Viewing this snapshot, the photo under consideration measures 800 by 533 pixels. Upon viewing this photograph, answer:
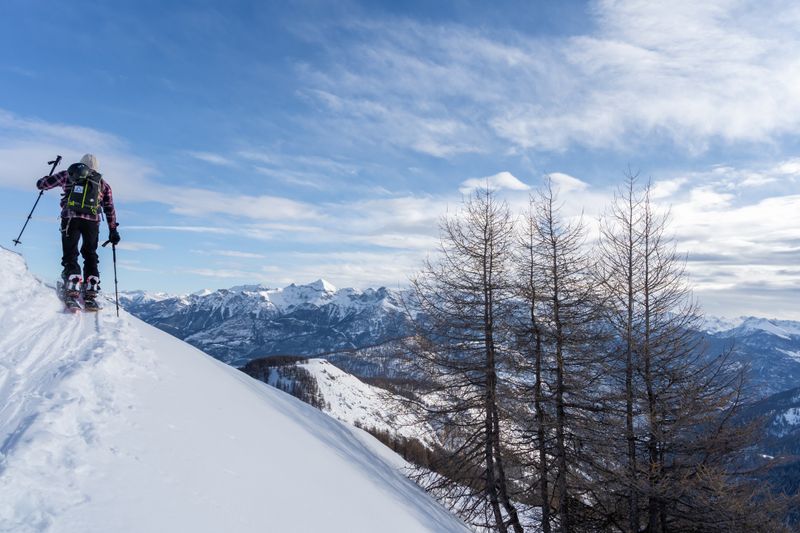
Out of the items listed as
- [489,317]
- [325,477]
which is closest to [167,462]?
[325,477]

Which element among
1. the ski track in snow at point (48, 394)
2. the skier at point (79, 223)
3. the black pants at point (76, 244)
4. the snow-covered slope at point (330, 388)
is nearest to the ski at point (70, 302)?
the skier at point (79, 223)

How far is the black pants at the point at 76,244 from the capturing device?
868 centimetres

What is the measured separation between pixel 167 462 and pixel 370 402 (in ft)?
534

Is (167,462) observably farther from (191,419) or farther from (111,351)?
(111,351)

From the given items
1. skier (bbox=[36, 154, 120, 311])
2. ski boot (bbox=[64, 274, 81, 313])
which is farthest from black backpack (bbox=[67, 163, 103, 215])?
ski boot (bbox=[64, 274, 81, 313])

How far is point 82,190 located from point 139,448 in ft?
21.3

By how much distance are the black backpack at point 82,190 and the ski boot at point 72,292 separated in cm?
130

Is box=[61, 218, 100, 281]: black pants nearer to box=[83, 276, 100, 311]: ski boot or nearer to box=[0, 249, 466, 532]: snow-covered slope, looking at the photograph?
box=[83, 276, 100, 311]: ski boot

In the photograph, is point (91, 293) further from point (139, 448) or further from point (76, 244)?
point (139, 448)

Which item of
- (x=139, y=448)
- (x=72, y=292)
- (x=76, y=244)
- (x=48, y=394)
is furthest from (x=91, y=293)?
(x=139, y=448)

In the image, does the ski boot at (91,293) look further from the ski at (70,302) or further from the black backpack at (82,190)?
the black backpack at (82,190)

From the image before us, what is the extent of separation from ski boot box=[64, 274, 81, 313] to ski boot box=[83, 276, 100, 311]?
15cm

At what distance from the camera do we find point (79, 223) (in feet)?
28.7

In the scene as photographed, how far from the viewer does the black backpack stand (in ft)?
28.2
